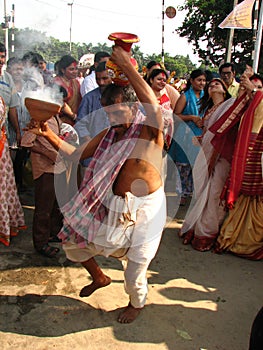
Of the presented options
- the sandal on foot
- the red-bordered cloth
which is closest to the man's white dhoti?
the sandal on foot

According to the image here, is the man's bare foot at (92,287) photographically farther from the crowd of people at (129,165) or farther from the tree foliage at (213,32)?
the tree foliage at (213,32)

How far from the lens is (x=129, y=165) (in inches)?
103

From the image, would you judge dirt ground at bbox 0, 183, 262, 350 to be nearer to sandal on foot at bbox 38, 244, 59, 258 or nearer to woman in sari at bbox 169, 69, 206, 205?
sandal on foot at bbox 38, 244, 59, 258

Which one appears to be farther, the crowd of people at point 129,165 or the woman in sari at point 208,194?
the woman in sari at point 208,194

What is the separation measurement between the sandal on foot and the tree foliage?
61.1 ft

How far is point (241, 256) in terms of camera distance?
392 centimetres

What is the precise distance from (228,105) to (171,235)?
5.28 feet

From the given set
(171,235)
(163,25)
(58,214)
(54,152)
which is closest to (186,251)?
(171,235)

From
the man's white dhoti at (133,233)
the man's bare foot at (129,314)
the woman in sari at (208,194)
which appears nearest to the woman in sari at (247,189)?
the woman in sari at (208,194)

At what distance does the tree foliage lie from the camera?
22.1m

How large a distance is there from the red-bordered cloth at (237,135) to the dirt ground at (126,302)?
2.42 ft

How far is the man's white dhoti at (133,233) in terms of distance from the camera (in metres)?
2.57

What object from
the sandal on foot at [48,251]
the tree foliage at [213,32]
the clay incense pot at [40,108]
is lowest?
the sandal on foot at [48,251]

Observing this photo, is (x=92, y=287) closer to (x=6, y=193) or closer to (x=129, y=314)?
(x=129, y=314)
